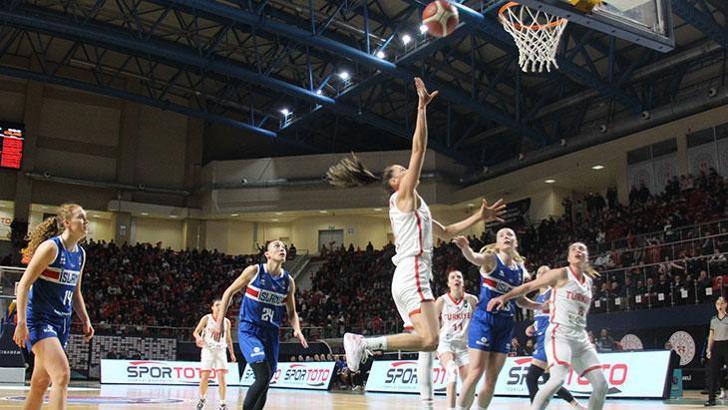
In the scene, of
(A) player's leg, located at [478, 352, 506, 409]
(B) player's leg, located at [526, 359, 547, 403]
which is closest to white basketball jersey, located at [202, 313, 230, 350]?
(B) player's leg, located at [526, 359, 547, 403]

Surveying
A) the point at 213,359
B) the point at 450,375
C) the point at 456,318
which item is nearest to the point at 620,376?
the point at 456,318

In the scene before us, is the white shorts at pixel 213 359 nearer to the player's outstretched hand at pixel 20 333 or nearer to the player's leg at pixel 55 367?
the player's leg at pixel 55 367

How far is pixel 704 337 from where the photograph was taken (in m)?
18.4

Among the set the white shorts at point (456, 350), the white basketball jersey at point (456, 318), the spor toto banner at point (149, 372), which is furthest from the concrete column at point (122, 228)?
Result: the white shorts at point (456, 350)

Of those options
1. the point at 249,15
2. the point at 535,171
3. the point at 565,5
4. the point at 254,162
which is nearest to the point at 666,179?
the point at 535,171

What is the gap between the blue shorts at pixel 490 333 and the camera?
25.7 feet

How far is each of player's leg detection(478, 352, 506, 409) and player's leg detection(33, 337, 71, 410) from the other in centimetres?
400

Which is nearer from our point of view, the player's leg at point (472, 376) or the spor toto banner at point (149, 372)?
the player's leg at point (472, 376)

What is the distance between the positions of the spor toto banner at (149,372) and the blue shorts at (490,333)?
62.4ft

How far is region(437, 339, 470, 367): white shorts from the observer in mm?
10539

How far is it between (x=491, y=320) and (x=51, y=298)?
4.42m

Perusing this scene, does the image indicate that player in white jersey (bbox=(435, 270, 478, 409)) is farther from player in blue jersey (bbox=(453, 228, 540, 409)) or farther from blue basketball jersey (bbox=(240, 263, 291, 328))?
blue basketball jersey (bbox=(240, 263, 291, 328))

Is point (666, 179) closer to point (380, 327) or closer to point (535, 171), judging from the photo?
point (535, 171)

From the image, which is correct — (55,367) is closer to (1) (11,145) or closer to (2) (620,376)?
(2) (620,376)
